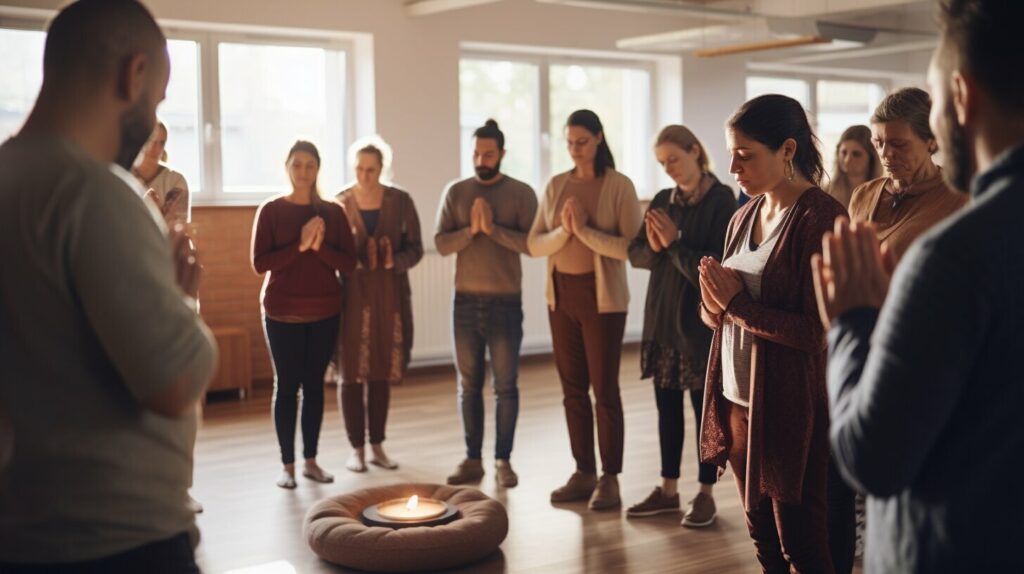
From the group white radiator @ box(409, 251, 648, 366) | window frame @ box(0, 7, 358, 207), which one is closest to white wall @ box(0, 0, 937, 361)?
white radiator @ box(409, 251, 648, 366)

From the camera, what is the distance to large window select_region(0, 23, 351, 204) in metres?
7.41

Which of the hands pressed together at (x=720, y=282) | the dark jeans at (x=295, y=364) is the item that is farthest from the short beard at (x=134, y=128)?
the dark jeans at (x=295, y=364)

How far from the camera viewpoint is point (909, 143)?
9.97ft

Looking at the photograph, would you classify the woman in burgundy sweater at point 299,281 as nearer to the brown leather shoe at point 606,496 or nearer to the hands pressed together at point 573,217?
the hands pressed together at point 573,217

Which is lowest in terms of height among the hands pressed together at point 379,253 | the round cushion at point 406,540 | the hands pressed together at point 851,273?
the round cushion at point 406,540

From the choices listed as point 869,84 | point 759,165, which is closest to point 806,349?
point 759,165

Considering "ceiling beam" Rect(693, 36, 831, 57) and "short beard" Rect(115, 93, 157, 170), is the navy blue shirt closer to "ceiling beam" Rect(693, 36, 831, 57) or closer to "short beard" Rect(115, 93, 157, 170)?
"short beard" Rect(115, 93, 157, 170)

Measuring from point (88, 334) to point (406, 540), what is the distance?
104 inches

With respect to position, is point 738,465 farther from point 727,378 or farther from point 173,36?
point 173,36

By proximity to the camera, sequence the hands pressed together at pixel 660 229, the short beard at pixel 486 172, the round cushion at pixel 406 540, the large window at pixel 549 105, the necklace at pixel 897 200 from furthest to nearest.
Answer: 1. the large window at pixel 549 105
2. the short beard at pixel 486 172
3. the hands pressed together at pixel 660 229
4. the round cushion at pixel 406 540
5. the necklace at pixel 897 200

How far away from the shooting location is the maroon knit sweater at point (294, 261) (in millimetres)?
4977

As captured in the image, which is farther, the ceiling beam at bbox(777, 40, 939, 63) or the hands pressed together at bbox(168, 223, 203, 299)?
the ceiling beam at bbox(777, 40, 939, 63)

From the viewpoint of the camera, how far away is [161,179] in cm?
485

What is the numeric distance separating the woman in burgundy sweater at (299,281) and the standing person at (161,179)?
36 centimetres
